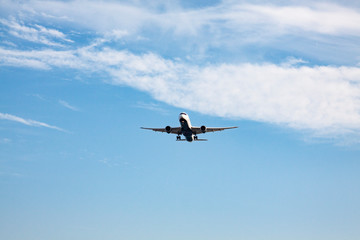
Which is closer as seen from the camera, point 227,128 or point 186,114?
point 186,114

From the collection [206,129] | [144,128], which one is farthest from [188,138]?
[144,128]

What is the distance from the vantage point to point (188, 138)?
118188 mm

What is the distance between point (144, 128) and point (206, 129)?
18295mm

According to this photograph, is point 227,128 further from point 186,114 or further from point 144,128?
point 144,128

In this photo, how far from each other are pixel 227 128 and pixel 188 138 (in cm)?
1224

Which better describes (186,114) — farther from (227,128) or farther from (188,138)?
(227,128)

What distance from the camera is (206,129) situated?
399ft

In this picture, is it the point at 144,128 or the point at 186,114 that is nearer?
the point at 186,114

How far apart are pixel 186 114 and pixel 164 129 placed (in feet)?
39.9

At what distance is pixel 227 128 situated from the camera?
124438 mm

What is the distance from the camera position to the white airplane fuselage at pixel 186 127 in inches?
4483

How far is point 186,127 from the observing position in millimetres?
115188

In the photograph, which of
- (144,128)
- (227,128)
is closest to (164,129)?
(144,128)

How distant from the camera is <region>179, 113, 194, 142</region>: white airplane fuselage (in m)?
114
